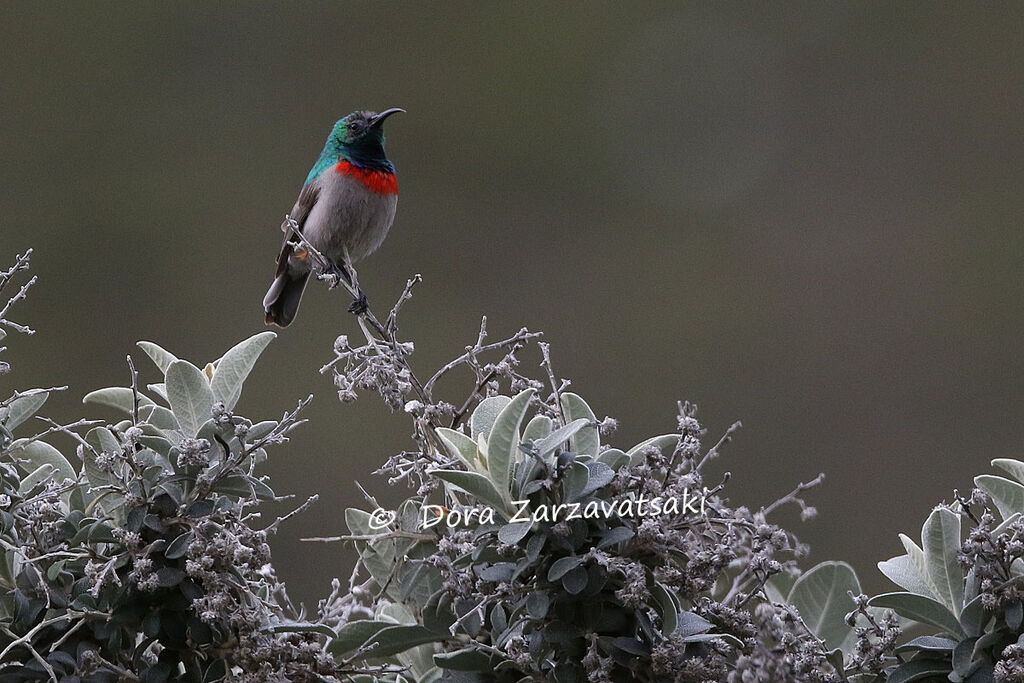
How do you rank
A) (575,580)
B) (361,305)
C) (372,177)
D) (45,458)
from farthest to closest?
(372,177)
(361,305)
(45,458)
(575,580)

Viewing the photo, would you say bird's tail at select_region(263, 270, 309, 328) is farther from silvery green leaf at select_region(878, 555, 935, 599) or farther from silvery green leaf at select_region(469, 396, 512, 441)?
silvery green leaf at select_region(878, 555, 935, 599)

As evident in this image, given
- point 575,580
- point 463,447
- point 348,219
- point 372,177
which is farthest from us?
point 372,177

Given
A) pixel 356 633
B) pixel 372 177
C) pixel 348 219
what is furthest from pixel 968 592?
pixel 372 177

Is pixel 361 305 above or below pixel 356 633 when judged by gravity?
above

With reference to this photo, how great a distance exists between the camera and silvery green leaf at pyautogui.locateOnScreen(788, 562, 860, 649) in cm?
95

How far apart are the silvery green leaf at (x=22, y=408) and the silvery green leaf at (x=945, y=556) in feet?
2.12

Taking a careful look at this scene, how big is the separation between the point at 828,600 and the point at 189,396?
0.54 metres

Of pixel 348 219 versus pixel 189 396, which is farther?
pixel 348 219

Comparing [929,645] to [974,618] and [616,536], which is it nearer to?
[974,618]

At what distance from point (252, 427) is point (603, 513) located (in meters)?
0.27

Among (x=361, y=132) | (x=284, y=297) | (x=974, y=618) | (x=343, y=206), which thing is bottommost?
(x=284, y=297)

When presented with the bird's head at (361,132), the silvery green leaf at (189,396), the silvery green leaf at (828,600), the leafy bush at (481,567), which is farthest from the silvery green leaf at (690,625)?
the bird's head at (361,132)

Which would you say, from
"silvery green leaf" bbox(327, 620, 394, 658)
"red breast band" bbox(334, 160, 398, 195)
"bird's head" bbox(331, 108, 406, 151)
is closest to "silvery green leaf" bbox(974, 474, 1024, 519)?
"silvery green leaf" bbox(327, 620, 394, 658)

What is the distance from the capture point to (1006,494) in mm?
805
